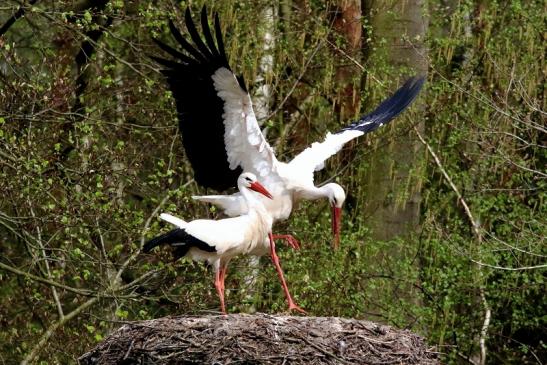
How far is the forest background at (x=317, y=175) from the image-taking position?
1162 cm

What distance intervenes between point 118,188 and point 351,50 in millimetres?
3801

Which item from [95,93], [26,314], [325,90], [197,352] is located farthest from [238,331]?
[26,314]

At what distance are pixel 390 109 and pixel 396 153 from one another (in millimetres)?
2027

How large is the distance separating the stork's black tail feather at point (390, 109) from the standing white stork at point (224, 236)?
1.70 metres

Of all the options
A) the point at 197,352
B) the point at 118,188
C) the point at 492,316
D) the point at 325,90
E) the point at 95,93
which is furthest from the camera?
the point at 492,316

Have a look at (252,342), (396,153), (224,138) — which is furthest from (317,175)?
(252,342)

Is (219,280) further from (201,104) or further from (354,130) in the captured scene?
(354,130)

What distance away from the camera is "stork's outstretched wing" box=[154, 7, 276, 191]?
10.7 meters

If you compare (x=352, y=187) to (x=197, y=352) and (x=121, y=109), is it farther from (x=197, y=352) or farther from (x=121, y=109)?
(x=197, y=352)

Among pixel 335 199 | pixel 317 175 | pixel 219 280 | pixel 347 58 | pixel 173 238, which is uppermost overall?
pixel 347 58

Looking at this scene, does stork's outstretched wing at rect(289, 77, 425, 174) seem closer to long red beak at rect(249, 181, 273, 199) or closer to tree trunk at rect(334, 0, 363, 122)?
long red beak at rect(249, 181, 273, 199)

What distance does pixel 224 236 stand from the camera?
35.0ft

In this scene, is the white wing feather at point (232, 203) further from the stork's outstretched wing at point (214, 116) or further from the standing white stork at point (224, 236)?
the stork's outstretched wing at point (214, 116)

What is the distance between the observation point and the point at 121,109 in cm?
1364
